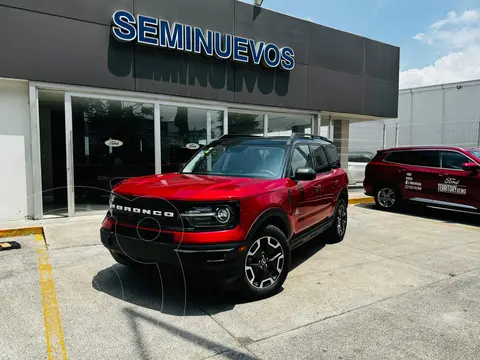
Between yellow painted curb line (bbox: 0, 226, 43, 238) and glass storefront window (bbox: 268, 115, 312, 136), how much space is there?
7231 millimetres

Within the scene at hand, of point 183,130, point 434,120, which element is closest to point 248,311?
point 183,130

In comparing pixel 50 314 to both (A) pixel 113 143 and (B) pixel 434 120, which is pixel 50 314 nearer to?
(A) pixel 113 143

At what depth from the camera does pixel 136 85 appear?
27.9 ft

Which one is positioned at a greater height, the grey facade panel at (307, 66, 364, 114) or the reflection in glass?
the grey facade panel at (307, 66, 364, 114)

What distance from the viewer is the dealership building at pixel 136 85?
297 inches

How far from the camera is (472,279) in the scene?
15.3 feet

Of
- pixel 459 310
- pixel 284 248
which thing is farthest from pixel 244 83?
pixel 459 310

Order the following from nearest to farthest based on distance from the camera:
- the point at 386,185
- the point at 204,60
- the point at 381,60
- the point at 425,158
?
the point at 425,158
the point at 204,60
the point at 386,185
the point at 381,60

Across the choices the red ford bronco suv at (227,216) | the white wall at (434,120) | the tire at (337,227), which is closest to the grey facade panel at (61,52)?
the red ford bronco suv at (227,216)

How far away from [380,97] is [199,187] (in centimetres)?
1203

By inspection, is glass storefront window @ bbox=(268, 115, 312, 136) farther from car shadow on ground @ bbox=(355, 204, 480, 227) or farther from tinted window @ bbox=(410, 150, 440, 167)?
tinted window @ bbox=(410, 150, 440, 167)

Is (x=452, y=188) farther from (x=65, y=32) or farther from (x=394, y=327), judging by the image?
(x=65, y=32)

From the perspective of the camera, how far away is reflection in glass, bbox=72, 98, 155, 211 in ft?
27.6

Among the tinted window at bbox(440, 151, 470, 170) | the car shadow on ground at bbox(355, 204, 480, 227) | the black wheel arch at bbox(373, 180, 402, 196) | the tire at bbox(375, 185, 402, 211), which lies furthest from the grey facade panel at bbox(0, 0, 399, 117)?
the tinted window at bbox(440, 151, 470, 170)
